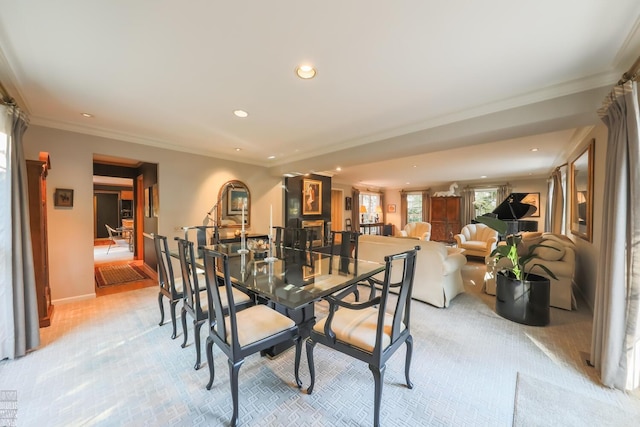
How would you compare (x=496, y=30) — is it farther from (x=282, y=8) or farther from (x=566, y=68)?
(x=282, y=8)

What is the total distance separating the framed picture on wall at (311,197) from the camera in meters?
6.40

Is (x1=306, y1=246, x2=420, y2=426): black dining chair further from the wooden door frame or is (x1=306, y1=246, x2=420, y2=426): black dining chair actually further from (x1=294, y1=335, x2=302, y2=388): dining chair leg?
the wooden door frame

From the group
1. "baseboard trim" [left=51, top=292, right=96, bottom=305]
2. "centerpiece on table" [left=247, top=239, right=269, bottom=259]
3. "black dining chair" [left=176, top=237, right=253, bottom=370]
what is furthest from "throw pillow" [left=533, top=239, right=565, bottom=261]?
"baseboard trim" [left=51, top=292, right=96, bottom=305]

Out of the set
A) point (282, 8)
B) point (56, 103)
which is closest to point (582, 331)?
point (282, 8)

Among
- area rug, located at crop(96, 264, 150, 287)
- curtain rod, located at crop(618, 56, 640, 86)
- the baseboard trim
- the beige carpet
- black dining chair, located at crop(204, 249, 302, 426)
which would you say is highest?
curtain rod, located at crop(618, 56, 640, 86)

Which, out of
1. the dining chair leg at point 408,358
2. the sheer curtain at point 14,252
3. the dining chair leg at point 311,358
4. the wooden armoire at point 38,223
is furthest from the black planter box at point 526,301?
the wooden armoire at point 38,223

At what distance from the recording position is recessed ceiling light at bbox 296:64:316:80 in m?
1.89

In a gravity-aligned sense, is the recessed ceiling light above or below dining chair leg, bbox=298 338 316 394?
above

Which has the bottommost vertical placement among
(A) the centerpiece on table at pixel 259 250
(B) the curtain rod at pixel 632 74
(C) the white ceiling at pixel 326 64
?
(A) the centerpiece on table at pixel 259 250

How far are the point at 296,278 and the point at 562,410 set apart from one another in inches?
77.4

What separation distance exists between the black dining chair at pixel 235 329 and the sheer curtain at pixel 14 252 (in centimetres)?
179

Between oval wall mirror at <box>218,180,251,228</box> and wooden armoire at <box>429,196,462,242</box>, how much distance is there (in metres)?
7.02

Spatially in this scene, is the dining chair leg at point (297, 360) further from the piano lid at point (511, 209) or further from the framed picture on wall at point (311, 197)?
the framed picture on wall at point (311, 197)

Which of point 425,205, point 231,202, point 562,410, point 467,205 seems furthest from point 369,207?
point 562,410
